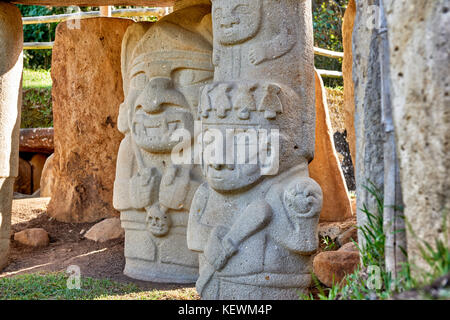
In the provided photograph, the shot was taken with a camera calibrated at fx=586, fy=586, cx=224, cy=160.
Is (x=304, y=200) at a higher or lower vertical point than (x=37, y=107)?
lower

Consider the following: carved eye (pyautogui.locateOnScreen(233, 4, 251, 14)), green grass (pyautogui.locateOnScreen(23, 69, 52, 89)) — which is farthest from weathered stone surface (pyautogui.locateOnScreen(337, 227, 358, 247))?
green grass (pyautogui.locateOnScreen(23, 69, 52, 89))

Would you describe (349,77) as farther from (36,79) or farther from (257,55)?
(36,79)

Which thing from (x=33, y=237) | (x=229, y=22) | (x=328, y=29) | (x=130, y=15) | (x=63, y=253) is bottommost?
(x=63, y=253)

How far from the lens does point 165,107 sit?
465cm

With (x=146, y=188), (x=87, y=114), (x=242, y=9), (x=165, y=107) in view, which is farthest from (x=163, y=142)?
(x=87, y=114)

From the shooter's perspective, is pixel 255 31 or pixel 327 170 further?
pixel 327 170

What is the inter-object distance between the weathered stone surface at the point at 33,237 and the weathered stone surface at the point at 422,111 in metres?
4.57

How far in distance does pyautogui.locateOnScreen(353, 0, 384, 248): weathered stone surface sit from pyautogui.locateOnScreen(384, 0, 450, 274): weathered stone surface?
1.53 ft

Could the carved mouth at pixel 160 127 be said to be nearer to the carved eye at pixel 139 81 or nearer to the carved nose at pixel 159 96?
the carved nose at pixel 159 96

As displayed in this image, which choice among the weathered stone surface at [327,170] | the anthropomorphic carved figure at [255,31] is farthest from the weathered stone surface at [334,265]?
the weathered stone surface at [327,170]

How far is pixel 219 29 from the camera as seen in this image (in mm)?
3832

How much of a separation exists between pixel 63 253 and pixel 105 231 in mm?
504

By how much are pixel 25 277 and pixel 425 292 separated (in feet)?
11.4

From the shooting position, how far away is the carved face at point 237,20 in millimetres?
3695
